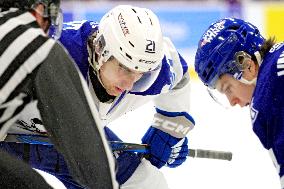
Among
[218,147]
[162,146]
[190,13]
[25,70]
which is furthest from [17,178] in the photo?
[190,13]

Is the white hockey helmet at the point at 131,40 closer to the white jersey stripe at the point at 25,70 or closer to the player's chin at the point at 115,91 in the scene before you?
the player's chin at the point at 115,91

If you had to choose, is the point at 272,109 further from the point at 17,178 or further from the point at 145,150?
the point at 145,150

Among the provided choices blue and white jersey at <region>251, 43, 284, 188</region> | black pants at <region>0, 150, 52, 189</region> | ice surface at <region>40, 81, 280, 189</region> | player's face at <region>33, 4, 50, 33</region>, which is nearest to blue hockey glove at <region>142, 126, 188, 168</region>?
ice surface at <region>40, 81, 280, 189</region>

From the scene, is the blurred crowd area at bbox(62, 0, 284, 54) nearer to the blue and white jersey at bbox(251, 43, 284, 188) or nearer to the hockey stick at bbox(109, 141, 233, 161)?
the hockey stick at bbox(109, 141, 233, 161)

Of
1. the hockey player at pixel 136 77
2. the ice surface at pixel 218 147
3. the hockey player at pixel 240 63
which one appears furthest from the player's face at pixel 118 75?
the ice surface at pixel 218 147

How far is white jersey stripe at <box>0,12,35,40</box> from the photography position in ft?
5.92

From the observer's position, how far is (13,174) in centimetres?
203

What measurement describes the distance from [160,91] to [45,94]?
1219mm

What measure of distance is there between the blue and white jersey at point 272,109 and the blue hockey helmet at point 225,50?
0.26 m

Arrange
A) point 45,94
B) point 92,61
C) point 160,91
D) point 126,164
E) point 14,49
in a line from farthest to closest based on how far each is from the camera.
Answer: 1. point 126,164
2. point 160,91
3. point 92,61
4. point 45,94
5. point 14,49

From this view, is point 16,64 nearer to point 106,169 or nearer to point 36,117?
point 106,169

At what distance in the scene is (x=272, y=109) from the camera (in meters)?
2.29

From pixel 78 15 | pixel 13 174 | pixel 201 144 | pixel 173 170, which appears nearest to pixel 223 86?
pixel 13 174

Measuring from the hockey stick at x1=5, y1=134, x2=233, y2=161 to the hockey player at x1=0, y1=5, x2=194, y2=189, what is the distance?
0.06 m
